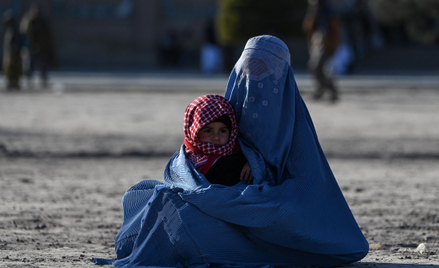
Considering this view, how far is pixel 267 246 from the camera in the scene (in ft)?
11.2

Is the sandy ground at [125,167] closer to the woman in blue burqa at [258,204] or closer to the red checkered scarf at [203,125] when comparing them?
the woman in blue burqa at [258,204]

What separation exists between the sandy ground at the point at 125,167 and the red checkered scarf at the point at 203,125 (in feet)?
2.48

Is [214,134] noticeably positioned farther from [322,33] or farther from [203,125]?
[322,33]

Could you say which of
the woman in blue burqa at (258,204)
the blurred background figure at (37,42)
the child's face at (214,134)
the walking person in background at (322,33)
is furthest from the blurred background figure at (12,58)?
the child's face at (214,134)

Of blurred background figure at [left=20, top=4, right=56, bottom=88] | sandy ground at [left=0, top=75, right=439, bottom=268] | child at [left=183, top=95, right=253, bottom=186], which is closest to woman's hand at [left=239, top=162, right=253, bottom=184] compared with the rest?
child at [left=183, top=95, right=253, bottom=186]

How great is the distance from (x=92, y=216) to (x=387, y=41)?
25168mm

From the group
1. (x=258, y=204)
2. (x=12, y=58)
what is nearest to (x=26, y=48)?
(x=12, y=58)

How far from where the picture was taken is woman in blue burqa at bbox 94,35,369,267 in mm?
3301

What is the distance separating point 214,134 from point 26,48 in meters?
14.1

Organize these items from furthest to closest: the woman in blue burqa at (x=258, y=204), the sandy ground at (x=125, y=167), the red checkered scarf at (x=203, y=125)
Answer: the sandy ground at (x=125, y=167)
the red checkered scarf at (x=203, y=125)
the woman in blue burqa at (x=258, y=204)

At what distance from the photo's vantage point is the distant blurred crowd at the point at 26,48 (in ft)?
51.3

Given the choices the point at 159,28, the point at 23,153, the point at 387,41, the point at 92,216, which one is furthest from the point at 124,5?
the point at 92,216

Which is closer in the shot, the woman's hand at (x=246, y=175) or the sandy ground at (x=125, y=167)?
the woman's hand at (x=246, y=175)

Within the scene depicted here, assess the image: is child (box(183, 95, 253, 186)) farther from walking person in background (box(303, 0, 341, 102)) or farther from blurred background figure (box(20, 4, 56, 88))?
blurred background figure (box(20, 4, 56, 88))
